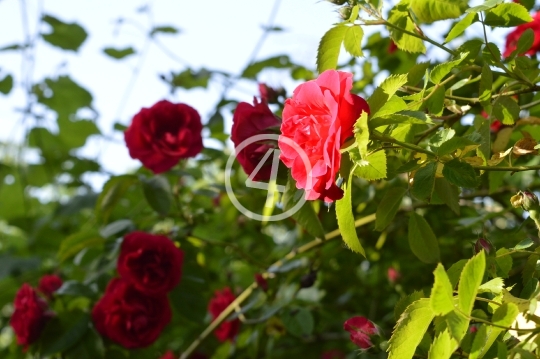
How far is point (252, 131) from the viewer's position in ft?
2.71

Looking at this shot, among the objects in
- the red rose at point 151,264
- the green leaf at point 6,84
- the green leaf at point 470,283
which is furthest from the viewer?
the green leaf at point 6,84

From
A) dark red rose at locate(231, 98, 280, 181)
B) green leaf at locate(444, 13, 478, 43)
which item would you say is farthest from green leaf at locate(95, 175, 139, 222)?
green leaf at locate(444, 13, 478, 43)

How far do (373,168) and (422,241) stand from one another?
262 mm

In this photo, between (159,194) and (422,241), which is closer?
(422,241)

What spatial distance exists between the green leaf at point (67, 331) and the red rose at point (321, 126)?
2.62 ft

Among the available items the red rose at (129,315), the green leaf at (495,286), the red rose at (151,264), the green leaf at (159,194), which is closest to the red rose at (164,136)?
the green leaf at (159,194)

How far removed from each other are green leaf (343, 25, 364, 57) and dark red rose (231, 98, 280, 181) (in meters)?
0.13

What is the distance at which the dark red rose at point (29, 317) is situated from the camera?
4.24 ft

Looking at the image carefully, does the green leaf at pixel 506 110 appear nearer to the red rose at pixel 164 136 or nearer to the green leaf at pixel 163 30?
the red rose at pixel 164 136

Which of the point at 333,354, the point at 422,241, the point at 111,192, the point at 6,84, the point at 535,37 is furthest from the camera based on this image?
the point at 6,84

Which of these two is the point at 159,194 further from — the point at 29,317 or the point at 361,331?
the point at 361,331

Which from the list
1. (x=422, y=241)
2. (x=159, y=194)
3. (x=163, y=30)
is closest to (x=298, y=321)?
(x=159, y=194)

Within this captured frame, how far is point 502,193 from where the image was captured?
4.26 feet

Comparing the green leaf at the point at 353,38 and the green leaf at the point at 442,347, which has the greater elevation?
the green leaf at the point at 353,38
